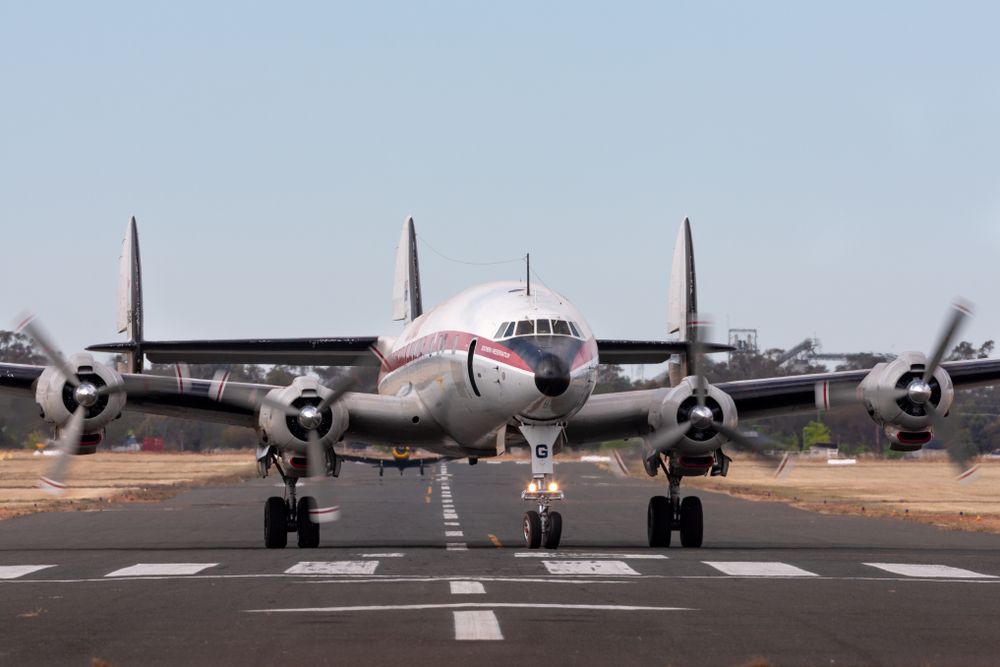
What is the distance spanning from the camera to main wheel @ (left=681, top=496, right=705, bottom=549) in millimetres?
25812

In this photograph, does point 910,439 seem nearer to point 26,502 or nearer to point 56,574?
point 56,574

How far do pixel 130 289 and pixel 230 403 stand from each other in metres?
10.3

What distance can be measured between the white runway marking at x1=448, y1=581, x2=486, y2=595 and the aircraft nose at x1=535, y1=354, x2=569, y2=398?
620cm

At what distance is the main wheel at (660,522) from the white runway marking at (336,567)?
Answer: 7144mm

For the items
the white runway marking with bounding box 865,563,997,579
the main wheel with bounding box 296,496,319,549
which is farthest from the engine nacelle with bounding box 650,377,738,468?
the main wheel with bounding box 296,496,319,549

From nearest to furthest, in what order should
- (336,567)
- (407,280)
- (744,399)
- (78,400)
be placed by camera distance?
(336,567) < (78,400) < (744,399) < (407,280)

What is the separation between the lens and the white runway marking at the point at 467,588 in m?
15.1

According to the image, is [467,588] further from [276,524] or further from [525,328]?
Result: [276,524]

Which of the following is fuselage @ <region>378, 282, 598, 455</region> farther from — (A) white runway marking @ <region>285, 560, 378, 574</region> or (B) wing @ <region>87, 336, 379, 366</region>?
(A) white runway marking @ <region>285, 560, 378, 574</region>

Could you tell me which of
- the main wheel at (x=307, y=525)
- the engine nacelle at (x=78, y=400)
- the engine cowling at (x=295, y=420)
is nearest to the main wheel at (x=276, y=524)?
the main wheel at (x=307, y=525)

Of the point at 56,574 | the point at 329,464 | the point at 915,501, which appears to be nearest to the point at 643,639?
the point at 56,574

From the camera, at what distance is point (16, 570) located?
19047 mm

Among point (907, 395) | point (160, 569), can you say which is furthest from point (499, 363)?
point (907, 395)

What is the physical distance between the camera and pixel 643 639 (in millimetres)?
11461
